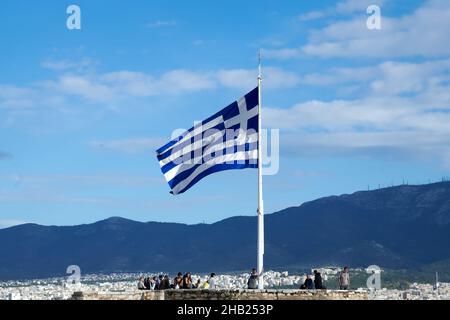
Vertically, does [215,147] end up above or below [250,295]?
above

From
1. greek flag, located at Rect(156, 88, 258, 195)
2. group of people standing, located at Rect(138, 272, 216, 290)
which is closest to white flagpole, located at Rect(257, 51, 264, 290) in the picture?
greek flag, located at Rect(156, 88, 258, 195)

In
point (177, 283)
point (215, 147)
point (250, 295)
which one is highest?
point (215, 147)

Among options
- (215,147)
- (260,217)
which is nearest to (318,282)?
(260,217)

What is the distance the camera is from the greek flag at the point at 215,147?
45.5 meters

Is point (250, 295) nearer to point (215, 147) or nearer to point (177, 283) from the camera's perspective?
point (215, 147)

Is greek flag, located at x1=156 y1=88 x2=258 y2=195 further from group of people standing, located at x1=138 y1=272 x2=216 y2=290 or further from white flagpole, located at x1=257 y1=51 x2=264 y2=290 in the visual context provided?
group of people standing, located at x1=138 y1=272 x2=216 y2=290

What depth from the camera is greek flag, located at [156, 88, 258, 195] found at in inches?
1790

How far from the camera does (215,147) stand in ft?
149

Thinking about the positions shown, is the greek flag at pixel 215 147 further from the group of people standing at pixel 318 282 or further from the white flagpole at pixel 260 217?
the group of people standing at pixel 318 282

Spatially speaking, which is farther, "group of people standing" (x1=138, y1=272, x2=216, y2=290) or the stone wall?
"group of people standing" (x1=138, y1=272, x2=216, y2=290)
